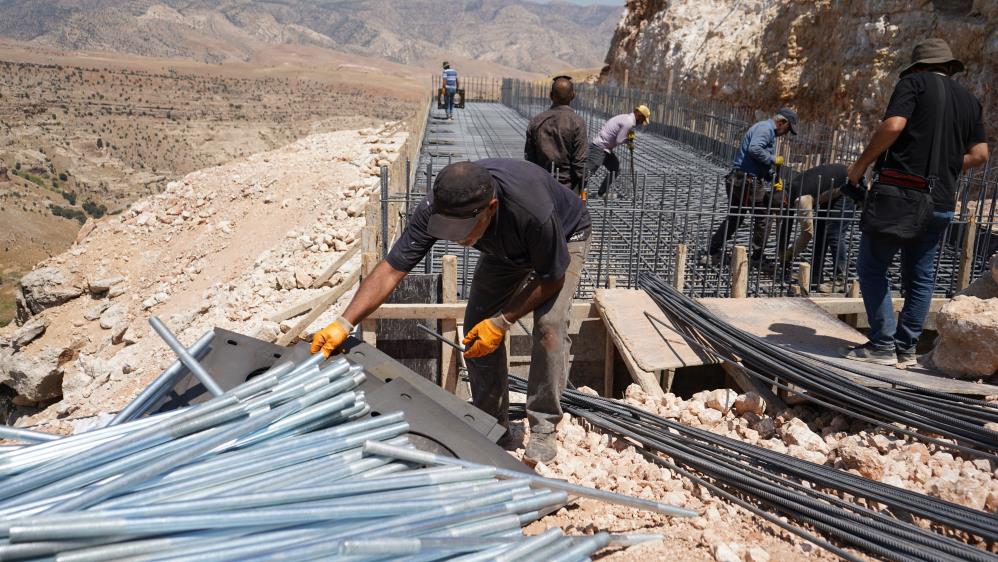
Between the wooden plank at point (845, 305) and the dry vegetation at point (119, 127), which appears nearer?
the wooden plank at point (845, 305)

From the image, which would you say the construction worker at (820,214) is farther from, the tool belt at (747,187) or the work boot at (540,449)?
the work boot at (540,449)

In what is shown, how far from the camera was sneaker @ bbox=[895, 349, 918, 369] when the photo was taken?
165 inches

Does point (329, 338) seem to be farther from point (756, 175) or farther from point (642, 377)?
point (756, 175)

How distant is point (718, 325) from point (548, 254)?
5.96 ft

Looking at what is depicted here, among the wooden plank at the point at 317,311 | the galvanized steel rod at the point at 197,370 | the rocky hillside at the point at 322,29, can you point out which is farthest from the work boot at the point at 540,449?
the rocky hillside at the point at 322,29

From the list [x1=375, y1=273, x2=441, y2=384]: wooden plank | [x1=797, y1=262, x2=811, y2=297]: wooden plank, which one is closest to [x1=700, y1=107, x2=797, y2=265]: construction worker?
[x1=797, y1=262, x2=811, y2=297]: wooden plank

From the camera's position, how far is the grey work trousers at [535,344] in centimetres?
342

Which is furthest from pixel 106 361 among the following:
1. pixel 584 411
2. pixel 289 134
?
pixel 289 134

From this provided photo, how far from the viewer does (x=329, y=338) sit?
3.05 meters

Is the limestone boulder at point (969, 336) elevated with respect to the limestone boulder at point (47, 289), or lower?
elevated

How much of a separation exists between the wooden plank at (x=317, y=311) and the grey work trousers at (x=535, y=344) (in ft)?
10.5

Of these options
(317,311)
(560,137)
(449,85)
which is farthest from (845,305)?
(449,85)

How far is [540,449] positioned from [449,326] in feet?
6.98

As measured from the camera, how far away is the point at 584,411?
12.5 feet
